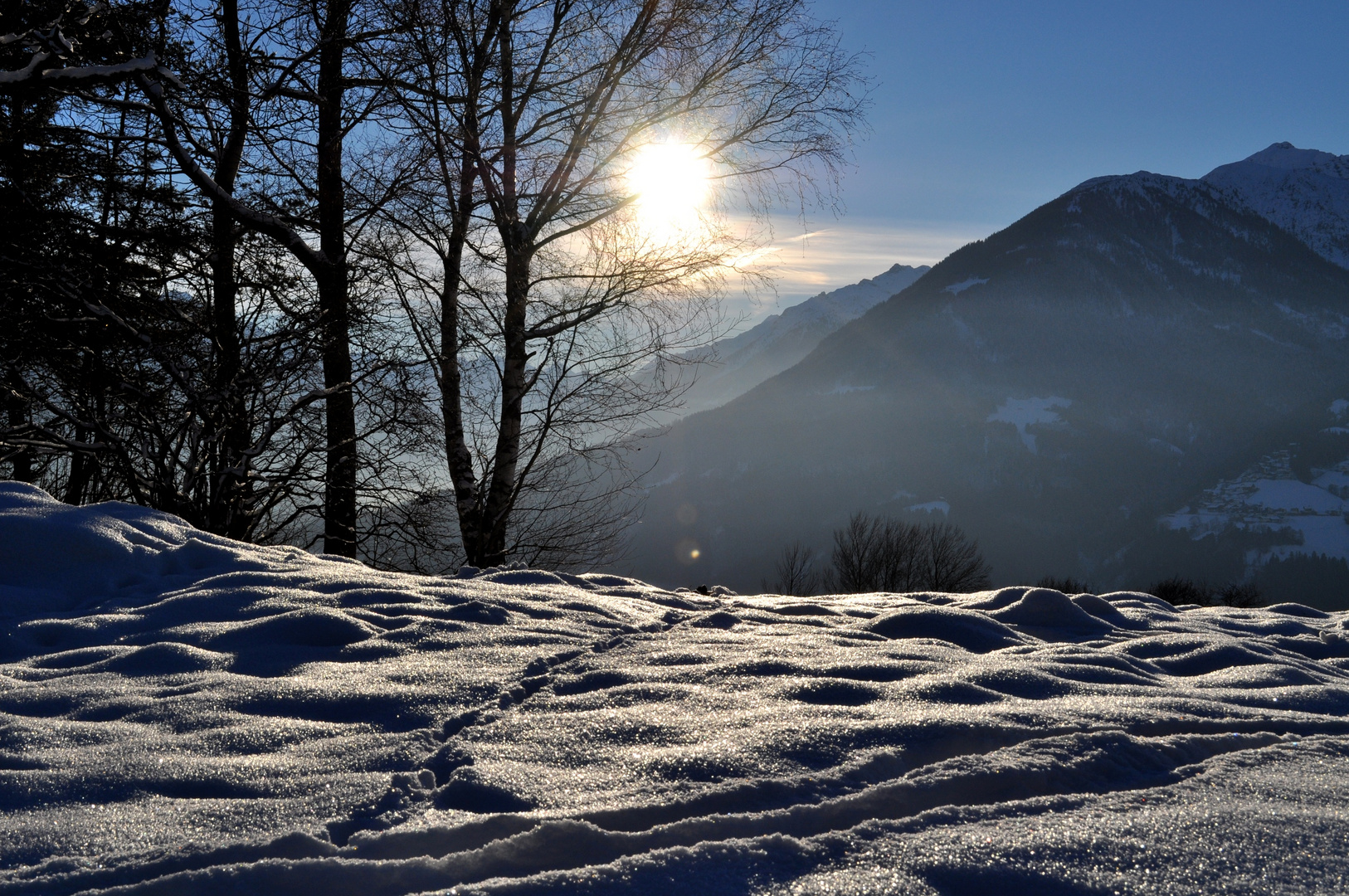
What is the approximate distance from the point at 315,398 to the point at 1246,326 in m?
226

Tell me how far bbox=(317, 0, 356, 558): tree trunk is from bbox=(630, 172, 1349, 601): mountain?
309 feet

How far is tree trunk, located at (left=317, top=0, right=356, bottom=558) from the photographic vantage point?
233 inches

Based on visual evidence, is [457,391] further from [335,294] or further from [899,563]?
[899,563]

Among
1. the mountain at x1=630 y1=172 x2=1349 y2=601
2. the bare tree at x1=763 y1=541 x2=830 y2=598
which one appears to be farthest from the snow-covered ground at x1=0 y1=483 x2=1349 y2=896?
the mountain at x1=630 y1=172 x2=1349 y2=601

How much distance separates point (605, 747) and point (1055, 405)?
567ft

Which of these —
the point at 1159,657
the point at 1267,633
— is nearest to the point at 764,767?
the point at 1159,657

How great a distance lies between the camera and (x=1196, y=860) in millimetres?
1158

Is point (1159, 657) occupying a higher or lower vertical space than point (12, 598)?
lower

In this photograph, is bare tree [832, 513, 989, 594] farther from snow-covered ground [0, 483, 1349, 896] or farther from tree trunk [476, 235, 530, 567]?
snow-covered ground [0, 483, 1349, 896]

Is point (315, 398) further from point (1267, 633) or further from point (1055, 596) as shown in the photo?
point (1267, 633)

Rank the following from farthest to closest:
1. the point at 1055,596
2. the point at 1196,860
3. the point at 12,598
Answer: the point at 1055,596
the point at 12,598
the point at 1196,860

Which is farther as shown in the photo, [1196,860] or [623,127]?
[623,127]

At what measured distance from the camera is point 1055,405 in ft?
508

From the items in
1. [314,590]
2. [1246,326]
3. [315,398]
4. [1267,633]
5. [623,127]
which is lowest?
[1267,633]
